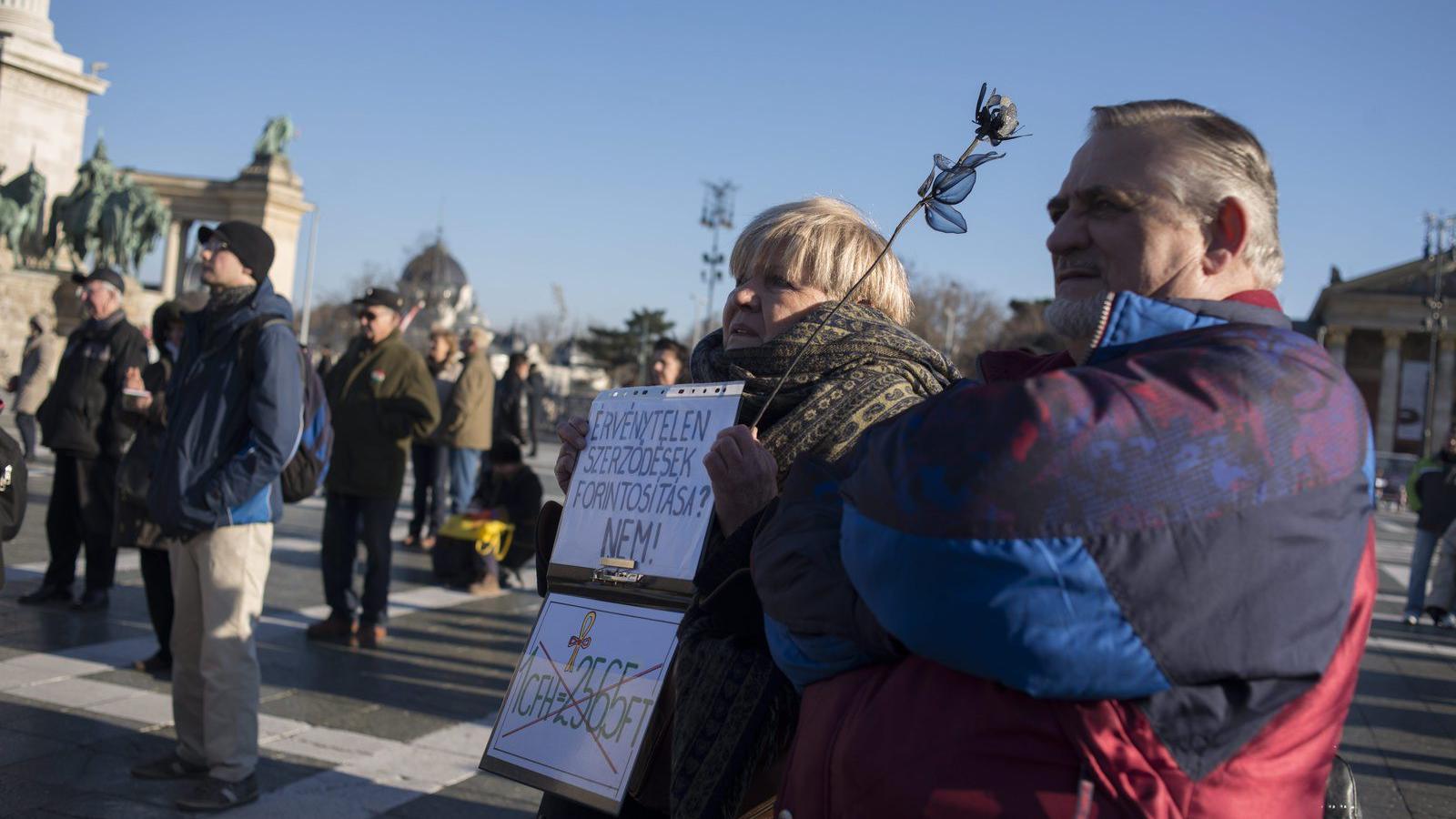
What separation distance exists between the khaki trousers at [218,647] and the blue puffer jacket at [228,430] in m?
0.11

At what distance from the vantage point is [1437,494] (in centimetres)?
1216

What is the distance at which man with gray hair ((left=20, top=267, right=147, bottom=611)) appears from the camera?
7.88 meters

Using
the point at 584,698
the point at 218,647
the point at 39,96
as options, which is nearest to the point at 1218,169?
the point at 584,698

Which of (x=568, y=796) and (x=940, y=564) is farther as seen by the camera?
(x=568, y=796)

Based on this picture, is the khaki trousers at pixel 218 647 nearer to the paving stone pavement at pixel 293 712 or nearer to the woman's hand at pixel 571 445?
the paving stone pavement at pixel 293 712

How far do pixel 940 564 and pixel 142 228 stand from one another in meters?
46.3

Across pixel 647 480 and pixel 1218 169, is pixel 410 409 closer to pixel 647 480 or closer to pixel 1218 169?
pixel 647 480

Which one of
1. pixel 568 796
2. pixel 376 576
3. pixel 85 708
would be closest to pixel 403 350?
pixel 376 576

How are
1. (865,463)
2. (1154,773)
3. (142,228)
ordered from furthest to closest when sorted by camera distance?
(142,228)
(865,463)
(1154,773)

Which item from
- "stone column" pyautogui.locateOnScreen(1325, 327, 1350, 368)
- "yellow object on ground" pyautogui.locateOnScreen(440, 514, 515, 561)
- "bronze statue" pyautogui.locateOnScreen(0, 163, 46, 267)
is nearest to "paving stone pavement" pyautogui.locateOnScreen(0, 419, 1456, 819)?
"yellow object on ground" pyautogui.locateOnScreen(440, 514, 515, 561)

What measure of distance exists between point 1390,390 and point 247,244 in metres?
73.8

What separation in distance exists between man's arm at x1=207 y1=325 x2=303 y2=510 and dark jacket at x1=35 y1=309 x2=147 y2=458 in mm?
3754

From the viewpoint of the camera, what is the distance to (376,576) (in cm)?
780

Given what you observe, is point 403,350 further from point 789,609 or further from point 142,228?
point 142,228
